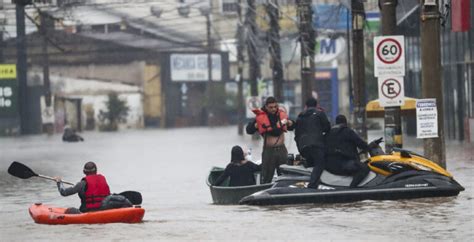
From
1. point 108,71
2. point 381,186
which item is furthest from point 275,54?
point 108,71

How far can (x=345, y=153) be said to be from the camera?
62.3ft

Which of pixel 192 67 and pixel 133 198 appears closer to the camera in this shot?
pixel 133 198

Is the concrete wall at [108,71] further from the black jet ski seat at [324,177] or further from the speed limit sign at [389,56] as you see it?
the black jet ski seat at [324,177]

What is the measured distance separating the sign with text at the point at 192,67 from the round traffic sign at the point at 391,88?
81.6m

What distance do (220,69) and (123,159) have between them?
63.5 metres

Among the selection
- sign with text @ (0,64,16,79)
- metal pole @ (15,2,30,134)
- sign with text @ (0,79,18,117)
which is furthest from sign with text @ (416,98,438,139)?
sign with text @ (0,64,16,79)

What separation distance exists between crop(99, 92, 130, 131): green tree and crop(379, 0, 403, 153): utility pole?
250 ft

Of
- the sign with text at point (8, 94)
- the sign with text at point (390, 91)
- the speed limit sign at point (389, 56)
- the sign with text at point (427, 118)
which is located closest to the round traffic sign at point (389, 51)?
the speed limit sign at point (389, 56)

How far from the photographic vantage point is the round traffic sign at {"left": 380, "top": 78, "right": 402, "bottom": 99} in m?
23.0

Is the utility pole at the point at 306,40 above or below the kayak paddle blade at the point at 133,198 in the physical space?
above

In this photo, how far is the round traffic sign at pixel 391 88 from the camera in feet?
75.5

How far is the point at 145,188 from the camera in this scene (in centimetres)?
2797

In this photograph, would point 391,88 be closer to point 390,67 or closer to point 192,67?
point 390,67

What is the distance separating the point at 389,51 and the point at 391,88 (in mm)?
710
